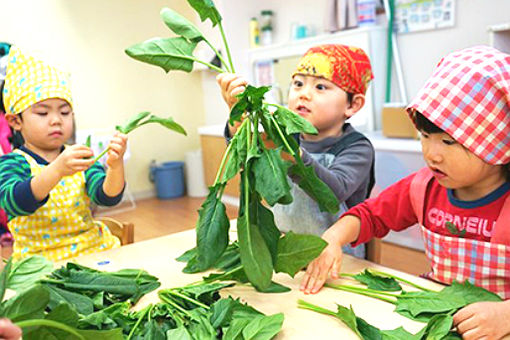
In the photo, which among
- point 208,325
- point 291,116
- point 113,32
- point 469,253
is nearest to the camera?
point 208,325

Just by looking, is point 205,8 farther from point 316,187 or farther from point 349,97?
point 349,97

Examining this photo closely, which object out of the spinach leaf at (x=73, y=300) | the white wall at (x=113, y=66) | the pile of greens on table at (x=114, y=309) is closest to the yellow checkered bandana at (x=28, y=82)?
the pile of greens on table at (x=114, y=309)

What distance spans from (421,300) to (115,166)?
86 centimetres

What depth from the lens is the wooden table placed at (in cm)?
82

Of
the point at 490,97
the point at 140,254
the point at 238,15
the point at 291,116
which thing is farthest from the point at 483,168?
the point at 238,15

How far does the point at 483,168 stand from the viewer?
0.97 meters

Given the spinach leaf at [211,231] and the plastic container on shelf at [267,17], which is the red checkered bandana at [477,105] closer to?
the spinach leaf at [211,231]

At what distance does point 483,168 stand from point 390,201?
0.87 feet

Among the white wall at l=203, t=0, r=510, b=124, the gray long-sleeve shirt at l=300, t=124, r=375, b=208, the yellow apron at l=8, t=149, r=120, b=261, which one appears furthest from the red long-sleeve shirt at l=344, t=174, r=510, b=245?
the white wall at l=203, t=0, r=510, b=124

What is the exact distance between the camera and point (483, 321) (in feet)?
2.53

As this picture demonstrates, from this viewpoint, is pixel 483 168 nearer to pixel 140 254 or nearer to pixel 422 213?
pixel 422 213

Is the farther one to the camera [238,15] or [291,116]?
[238,15]

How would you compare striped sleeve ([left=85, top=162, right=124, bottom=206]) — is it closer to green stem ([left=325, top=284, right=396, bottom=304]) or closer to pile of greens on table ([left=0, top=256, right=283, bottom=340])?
pile of greens on table ([left=0, top=256, right=283, bottom=340])

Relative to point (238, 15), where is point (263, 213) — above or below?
below
